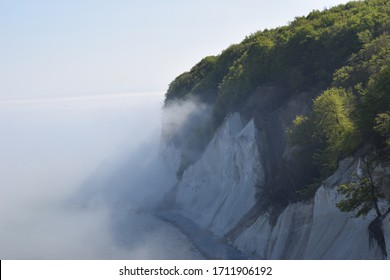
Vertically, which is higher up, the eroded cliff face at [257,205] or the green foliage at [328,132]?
the green foliage at [328,132]

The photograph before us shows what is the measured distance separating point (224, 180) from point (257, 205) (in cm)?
1037

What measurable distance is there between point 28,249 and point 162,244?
12833 millimetres

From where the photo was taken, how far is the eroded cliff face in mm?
32594

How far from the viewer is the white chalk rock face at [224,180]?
5034 centimetres

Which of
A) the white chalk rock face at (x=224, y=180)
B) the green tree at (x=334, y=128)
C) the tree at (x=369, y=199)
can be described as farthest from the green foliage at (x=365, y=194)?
the white chalk rock face at (x=224, y=180)

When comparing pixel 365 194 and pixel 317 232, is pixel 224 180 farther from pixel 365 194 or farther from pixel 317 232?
pixel 365 194

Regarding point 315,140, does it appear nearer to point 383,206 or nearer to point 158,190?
point 383,206

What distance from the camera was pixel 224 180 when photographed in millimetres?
57562

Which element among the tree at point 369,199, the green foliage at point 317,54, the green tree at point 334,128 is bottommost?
the tree at point 369,199

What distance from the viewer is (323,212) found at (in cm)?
3491

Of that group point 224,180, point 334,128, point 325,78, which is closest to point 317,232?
point 334,128

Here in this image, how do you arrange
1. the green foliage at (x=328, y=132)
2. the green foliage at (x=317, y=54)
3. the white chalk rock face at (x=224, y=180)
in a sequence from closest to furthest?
the green foliage at (x=328, y=132)
the green foliage at (x=317, y=54)
the white chalk rock face at (x=224, y=180)

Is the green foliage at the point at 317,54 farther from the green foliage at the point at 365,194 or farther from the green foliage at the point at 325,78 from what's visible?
the green foliage at the point at 365,194

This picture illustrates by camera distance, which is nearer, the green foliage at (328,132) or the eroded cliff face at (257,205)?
the eroded cliff face at (257,205)
